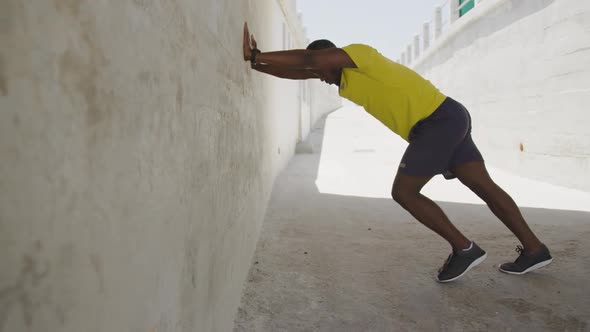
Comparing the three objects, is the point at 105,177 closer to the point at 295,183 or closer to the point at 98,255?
the point at 98,255

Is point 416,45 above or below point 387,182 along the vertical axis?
above

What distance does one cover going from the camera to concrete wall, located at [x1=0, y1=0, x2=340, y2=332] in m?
0.46

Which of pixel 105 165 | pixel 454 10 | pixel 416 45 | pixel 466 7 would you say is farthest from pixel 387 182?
pixel 416 45

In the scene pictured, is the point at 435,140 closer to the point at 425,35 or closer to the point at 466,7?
the point at 466,7

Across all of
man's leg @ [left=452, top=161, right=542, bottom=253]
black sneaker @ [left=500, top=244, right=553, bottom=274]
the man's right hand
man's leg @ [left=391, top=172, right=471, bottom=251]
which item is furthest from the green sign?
the man's right hand

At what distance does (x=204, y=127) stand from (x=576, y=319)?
6.06 ft

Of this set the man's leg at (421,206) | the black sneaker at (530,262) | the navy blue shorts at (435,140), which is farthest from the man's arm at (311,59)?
the black sneaker at (530,262)

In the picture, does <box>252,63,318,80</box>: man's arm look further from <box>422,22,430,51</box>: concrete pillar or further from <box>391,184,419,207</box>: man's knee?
<box>422,22,430,51</box>: concrete pillar

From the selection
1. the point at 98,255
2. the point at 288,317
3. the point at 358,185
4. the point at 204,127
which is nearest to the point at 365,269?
the point at 288,317

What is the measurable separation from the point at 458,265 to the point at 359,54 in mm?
1260

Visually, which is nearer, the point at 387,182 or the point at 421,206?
the point at 421,206

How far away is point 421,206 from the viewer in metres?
2.27

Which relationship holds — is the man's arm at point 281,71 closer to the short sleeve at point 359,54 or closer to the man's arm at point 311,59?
the man's arm at point 311,59

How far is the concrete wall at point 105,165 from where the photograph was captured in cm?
46
